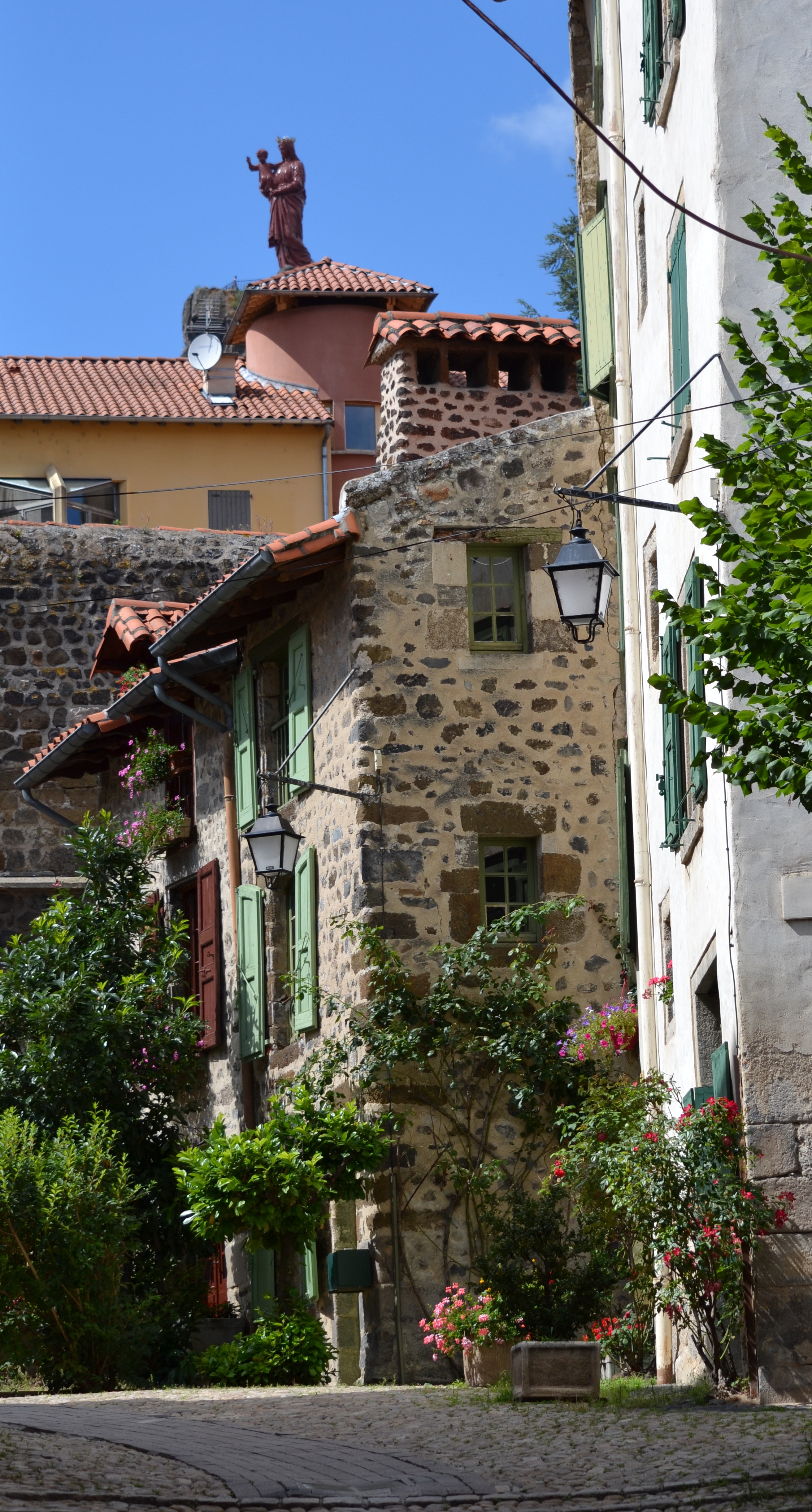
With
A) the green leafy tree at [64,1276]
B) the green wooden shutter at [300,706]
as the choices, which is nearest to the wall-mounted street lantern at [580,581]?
the green wooden shutter at [300,706]

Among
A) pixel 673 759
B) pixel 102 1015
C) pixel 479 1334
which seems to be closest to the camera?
pixel 673 759

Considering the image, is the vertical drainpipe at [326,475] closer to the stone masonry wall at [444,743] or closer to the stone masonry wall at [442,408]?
the stone masonry wall at [442,408]

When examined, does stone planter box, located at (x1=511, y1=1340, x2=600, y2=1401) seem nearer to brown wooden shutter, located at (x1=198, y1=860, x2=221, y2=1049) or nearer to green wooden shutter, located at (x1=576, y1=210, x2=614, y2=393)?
green wooden shutter, located at (x1=576, y1=210, x2=614, y2=393)

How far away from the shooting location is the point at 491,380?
18125 millimetres

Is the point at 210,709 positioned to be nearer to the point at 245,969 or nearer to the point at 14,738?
the point at 245,969

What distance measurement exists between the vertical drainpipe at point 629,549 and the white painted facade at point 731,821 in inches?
6.8

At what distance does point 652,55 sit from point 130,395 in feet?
66.5

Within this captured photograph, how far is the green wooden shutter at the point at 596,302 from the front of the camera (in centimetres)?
1451

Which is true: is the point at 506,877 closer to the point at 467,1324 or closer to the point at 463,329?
the point at 467,1324

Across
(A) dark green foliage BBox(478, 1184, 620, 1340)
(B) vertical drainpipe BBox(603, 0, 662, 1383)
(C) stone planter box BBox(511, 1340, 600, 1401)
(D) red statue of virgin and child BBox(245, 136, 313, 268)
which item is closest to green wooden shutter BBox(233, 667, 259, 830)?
(B) vertical drainpipe BBox(603, 0, 662, 1383)

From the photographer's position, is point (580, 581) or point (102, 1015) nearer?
point (580, 581)

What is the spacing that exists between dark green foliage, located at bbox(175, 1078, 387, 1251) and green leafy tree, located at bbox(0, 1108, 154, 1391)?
0.63 m

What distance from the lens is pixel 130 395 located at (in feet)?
103

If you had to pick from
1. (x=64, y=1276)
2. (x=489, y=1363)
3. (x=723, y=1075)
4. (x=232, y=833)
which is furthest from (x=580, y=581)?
(x=232, y=833)
